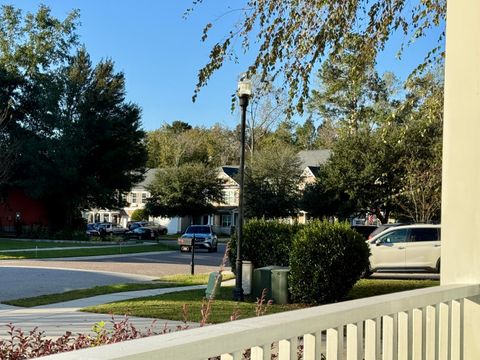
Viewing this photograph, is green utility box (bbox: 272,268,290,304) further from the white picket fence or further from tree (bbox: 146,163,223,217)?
tree (bbox: 146,163,223,217)

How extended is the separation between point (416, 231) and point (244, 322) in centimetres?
1981

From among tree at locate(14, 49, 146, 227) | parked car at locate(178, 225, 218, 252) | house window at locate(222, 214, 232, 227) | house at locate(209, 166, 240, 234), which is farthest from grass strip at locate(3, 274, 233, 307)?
house window at locate(222, 214, 232, 227)

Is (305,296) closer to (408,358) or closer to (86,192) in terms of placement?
(408,358)

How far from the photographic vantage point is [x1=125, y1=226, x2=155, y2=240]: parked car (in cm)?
5369

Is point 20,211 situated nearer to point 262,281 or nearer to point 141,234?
point 141,234

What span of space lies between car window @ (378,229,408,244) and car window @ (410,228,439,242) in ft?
0.88

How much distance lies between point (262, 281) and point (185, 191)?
154 feet

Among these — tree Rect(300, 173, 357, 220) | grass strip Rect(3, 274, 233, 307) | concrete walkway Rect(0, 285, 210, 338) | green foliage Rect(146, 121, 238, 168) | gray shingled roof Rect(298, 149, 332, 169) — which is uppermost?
green foliage Rect(146, 121, 238, 168)

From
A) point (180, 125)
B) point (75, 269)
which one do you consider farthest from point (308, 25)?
point (180, 125)

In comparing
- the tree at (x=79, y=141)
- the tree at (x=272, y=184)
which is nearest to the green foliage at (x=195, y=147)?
the tree at (x=272, y=184)

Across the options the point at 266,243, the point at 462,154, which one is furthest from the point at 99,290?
the point at 462,154

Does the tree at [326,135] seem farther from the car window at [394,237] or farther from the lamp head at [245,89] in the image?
the lamp head at [245,89]

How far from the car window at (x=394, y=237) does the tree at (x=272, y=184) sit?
29745 mm

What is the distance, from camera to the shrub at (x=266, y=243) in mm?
16016
